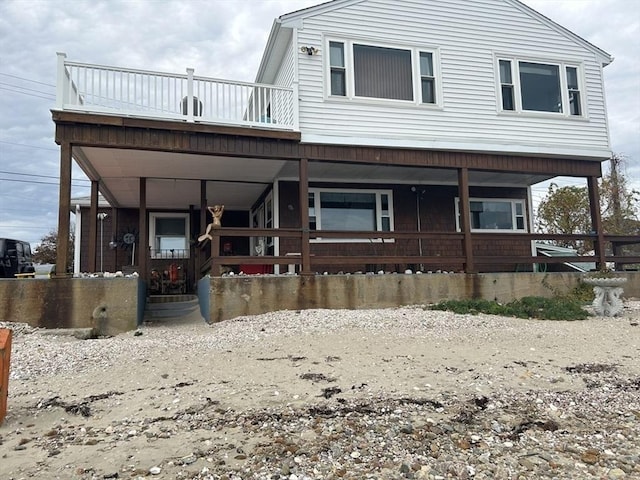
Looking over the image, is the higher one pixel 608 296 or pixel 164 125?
pixel 164 125

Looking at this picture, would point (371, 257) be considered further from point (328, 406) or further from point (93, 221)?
point (93, 221)

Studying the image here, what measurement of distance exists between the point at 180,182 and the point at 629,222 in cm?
2109

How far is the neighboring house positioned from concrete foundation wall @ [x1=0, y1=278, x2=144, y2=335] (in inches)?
40.5

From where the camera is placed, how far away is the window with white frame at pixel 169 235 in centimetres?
1403

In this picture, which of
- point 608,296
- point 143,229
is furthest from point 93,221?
point 608,296

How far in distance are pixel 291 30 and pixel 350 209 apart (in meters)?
4.48

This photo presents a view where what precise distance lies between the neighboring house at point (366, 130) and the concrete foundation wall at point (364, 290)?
380 mm

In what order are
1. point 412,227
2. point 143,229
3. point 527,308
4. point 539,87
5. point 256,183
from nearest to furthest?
point 527,308 < point 143,229 < point 539,87 < point 256,183 < point 412,227

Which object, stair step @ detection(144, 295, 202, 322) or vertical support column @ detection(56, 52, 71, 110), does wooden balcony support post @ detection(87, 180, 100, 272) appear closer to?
stair step @ detection(144, 295, 202, 322)

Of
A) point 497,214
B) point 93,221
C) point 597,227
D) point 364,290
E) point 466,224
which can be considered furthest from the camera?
point 497,214

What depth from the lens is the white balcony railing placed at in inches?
312

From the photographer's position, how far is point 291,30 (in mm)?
9578

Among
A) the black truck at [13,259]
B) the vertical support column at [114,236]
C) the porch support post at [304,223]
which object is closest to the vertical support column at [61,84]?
the porch support post at [304,223]

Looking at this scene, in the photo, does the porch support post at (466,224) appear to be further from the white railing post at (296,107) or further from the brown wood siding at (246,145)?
the white railing post at (296,107)
